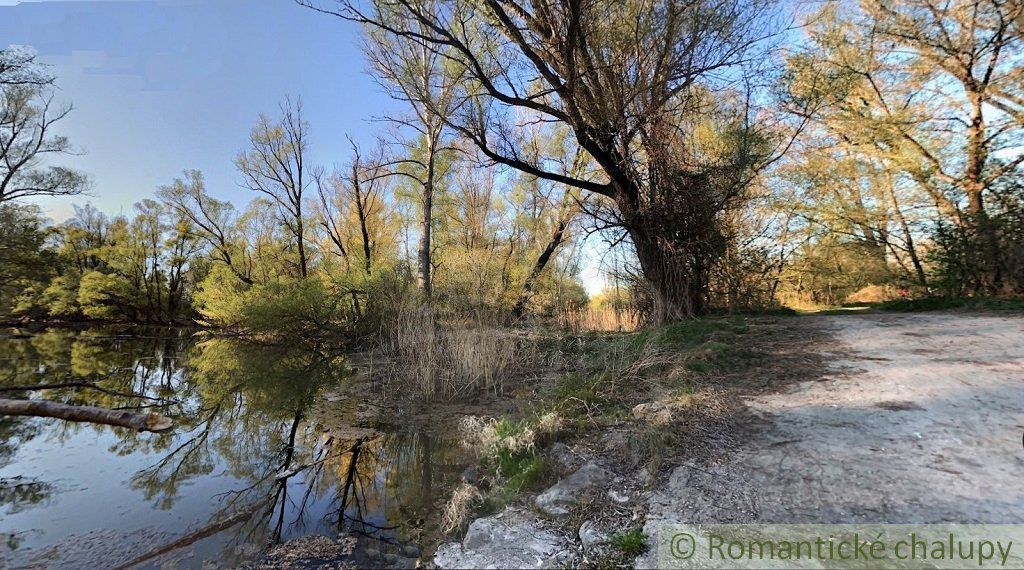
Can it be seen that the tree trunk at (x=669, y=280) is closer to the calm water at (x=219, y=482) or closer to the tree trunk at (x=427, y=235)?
the calm water at (x=219, y=482)

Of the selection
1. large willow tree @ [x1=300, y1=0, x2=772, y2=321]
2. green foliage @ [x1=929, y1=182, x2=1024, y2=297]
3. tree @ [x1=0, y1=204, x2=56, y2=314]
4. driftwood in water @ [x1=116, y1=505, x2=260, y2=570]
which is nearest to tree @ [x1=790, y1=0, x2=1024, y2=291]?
green foliage @ [x1=929, y1=182, x2=1024, y2=297]

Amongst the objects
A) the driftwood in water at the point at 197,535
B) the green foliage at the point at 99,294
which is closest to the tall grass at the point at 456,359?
the driftwood in water at the point at 197,535

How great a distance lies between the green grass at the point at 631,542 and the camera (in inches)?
85.4

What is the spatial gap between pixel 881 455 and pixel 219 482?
19.1 ft

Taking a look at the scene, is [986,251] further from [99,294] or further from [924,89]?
[99,294]

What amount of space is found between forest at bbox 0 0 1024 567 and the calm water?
0.05 m

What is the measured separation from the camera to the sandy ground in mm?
2205

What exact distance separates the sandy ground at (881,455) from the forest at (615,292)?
94 millimetres

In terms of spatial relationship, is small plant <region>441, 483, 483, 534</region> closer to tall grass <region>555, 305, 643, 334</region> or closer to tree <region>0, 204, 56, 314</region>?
tall grass <region>555, 305, 643, 334</region>

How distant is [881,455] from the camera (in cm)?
266

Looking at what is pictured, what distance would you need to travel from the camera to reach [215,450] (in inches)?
204

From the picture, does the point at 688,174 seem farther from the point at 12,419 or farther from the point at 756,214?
the point at 12,419

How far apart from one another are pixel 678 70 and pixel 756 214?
4.05 m

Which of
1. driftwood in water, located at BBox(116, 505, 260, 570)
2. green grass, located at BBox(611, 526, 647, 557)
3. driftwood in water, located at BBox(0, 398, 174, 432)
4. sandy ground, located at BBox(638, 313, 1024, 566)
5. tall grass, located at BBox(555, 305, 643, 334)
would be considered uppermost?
tall grass, located at BBox(555, 305, 643, 334)
